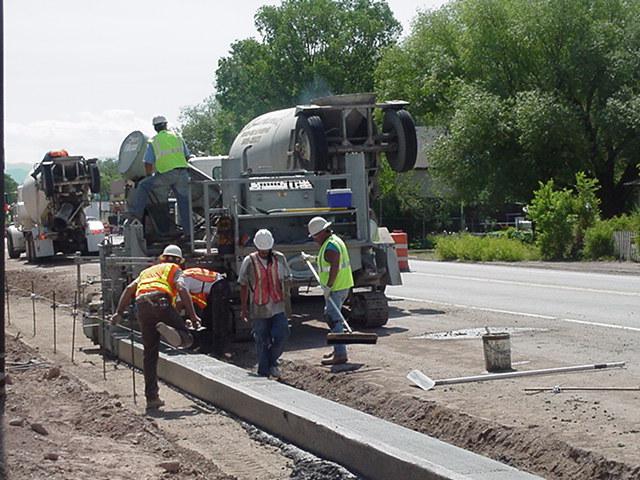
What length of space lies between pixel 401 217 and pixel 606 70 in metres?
17.1

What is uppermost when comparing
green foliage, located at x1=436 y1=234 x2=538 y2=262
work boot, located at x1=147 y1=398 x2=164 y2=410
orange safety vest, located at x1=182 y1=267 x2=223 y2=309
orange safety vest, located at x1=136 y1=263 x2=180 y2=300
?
orange safety vest, located at x1=136 y1=263 x2=180 y2=300

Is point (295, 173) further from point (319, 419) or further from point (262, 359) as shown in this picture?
point (319, 419)

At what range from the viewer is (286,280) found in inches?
543

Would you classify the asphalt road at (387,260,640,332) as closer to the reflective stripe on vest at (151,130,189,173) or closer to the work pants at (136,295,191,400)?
the reflective stripe on vest at (151,130,189,173)

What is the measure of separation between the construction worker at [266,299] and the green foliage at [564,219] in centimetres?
2489

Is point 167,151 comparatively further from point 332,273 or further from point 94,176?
point 94,176

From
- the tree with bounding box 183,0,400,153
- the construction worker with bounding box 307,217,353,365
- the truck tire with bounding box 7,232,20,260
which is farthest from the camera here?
the tree with bounding box 183,0,400,153

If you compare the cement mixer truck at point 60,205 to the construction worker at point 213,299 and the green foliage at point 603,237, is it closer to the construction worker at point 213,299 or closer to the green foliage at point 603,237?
the green foliage at point 603,237

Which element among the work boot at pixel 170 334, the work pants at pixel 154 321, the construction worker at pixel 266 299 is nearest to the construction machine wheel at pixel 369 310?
the construction worker at pixel 266 299

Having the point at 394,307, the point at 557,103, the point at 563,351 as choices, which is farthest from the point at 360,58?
the point at 563,351

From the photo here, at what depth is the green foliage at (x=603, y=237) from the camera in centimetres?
3553

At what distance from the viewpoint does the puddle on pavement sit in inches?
633

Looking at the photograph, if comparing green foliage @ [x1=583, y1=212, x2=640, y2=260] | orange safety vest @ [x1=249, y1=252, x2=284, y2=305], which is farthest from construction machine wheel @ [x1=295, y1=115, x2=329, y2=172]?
green foliage @ [x1=583, y1=212, x2=640, y2=260]

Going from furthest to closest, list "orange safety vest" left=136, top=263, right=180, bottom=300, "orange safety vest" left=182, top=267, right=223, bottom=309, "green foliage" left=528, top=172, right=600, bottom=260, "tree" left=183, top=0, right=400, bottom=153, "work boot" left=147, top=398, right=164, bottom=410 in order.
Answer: "tree" left=183, top=0, right=400, bottom=153 → "green foliage" left=528, top=172, right=600, bottom=260 → "orange safety vest" left=182, top=267, right=223, bottom=309 → "orange safety vest" left=136, top=263, right=180, bottom=300 → "work boot" left=147, top=398, right=164, bottom=410
